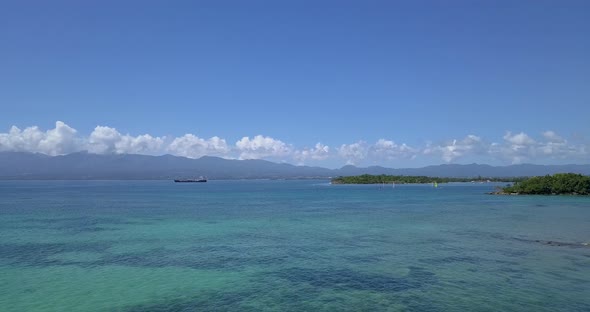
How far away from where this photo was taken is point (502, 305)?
2292cm

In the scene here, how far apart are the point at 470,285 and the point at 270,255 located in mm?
16341

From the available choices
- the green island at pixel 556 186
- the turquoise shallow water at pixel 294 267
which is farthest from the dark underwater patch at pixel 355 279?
the green island at pixel 556 186

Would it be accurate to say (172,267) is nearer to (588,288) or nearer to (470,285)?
(470,285)

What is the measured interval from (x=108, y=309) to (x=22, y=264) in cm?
1494

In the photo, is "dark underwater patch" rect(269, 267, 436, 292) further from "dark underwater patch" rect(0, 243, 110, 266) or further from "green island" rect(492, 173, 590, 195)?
"green island" rect(492, 173, 590, 195)

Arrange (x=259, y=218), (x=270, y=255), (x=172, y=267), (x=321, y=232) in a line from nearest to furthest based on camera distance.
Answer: (x=172, y=267)
(x=270, y=255)
(x=321, y=232)
(x=259, y=218)

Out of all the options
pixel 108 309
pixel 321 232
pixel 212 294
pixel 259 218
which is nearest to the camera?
pixel 108 309

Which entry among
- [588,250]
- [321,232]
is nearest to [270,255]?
[321,232]

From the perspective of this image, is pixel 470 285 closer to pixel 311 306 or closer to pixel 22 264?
pixel 311 306

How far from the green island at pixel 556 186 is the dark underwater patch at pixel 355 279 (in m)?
111

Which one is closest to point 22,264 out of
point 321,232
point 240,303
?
point 240,303

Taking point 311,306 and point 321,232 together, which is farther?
point 321,232

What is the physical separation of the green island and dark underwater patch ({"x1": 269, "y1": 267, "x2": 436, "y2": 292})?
365 feet

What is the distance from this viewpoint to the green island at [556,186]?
119 m
